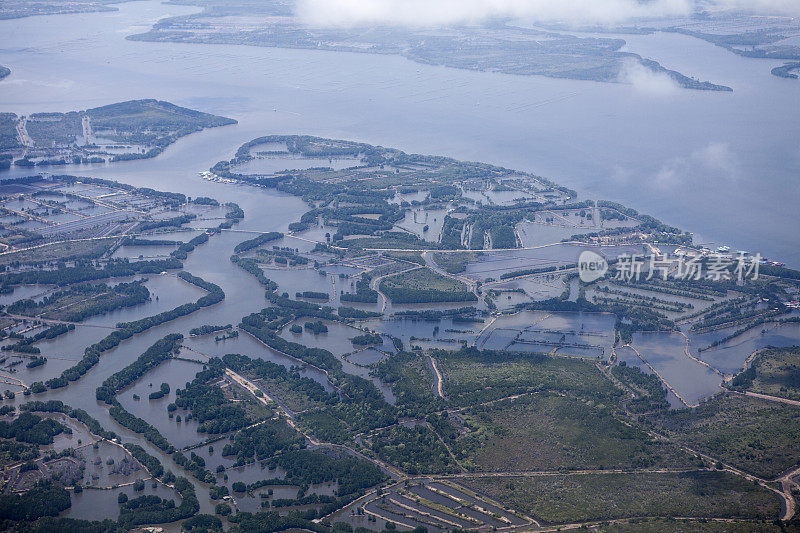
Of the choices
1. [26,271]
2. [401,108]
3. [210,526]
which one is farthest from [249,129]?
[210,526]

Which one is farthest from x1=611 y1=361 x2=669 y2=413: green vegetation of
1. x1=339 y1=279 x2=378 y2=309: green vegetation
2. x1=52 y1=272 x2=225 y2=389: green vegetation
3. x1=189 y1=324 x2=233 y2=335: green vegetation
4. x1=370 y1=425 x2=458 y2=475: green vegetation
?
x1=52 y1=272 x2=225 y2=389: green vegetation

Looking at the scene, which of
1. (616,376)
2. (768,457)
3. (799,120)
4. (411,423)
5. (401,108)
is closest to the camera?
(768,457)

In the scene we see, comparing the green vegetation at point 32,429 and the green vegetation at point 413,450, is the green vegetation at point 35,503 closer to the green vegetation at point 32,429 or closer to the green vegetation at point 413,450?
the green vegetation at point 32,429

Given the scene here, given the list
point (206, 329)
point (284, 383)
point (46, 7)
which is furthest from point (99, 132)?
point (46, 7)

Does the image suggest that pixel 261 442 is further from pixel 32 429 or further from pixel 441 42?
pixel 441 42

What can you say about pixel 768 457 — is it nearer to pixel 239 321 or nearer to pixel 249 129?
pixel 239 321

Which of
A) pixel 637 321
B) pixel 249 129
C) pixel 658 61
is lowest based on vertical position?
pixel 637 321

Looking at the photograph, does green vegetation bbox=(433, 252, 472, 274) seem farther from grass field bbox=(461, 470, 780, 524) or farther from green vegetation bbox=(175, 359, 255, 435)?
grass field bbox=(461, 470, 780, 524)
